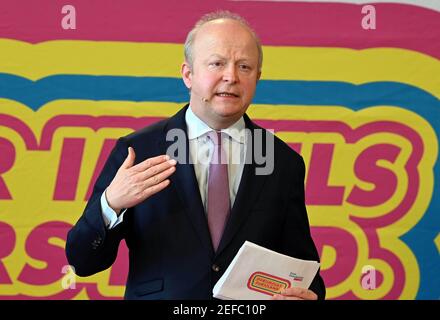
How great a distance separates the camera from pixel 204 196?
188 centimetres

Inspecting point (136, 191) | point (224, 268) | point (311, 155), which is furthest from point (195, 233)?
point (311, 155)

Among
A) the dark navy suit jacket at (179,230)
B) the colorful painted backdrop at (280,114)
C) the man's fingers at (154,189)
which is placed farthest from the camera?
the colorful painted backdrop at (280,114)

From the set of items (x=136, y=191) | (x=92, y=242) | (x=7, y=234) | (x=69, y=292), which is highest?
(x=136, y=191)

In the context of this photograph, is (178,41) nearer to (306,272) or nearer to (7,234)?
(7,234)

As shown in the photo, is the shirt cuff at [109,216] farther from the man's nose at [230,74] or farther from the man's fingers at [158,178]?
the man's nose at [230,74]

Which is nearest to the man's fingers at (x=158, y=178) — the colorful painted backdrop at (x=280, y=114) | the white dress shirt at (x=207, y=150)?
the white dress shirt at (x=207, y=150)

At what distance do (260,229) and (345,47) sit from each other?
156 cm

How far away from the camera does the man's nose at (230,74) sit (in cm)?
182

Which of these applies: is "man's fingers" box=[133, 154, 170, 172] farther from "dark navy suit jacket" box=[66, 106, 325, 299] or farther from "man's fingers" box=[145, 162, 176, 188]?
"dark navy suit jacket" box=[66, 106, 325, 299]

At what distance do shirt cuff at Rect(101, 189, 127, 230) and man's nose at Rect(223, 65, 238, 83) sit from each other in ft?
1.29

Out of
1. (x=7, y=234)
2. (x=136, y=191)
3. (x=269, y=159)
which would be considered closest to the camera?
(x=136, y=191)

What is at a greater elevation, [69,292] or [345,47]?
[345,47]

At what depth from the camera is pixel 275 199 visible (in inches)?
74.0

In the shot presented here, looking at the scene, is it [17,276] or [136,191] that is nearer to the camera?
[136,191]
